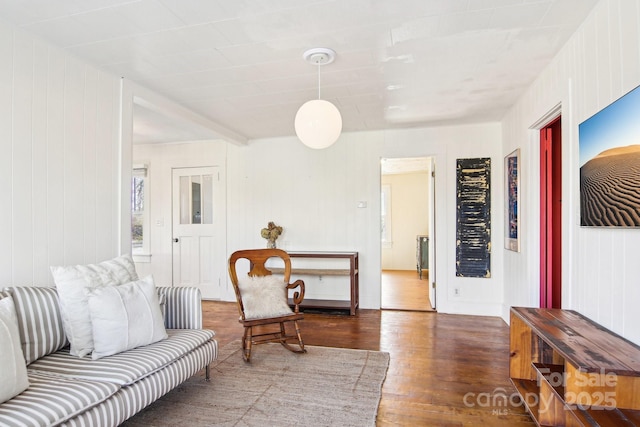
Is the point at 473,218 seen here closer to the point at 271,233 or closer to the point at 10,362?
the point at 271,233

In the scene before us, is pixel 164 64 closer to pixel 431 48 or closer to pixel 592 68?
pixel 431 48

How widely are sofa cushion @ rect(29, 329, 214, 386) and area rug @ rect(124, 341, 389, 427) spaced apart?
0.38 meters

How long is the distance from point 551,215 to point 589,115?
3.97 feet

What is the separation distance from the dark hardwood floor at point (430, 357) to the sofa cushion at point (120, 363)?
0.65 m

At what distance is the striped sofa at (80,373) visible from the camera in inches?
56.1

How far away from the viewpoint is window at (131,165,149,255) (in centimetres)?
538

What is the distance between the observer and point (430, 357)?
292 centimetres

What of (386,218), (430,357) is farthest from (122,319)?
(386,218)

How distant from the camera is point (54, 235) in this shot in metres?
2.36

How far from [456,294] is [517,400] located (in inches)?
87.6

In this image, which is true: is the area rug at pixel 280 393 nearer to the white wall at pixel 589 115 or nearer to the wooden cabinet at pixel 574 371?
the wooden cabinet at pixel 574 371

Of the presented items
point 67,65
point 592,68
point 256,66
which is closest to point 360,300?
point 256,66

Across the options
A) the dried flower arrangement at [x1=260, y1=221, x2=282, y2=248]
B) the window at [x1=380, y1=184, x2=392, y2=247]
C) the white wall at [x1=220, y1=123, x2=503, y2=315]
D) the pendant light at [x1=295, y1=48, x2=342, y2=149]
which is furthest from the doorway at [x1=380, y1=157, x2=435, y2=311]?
the pendant light at [x1=295, y1=48, x2=342, y2=149]

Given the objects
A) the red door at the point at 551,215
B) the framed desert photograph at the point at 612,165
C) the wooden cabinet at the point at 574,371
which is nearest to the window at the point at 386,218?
the red door at the point at 551,215
